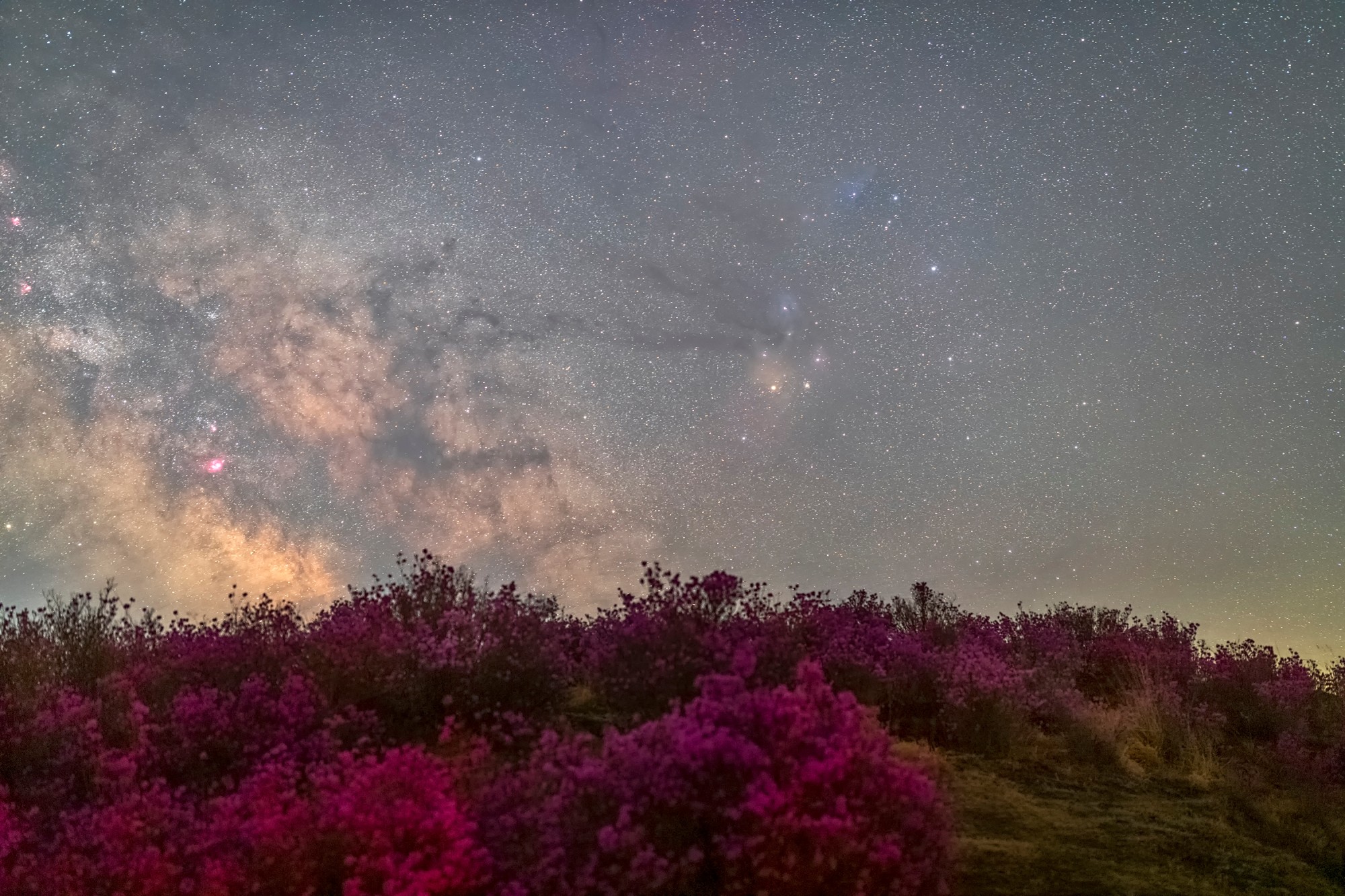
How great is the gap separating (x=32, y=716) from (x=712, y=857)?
18.5 feet

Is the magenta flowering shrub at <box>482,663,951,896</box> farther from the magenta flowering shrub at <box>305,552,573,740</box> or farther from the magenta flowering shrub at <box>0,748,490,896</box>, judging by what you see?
the magenta flowering shrub at <box>305,552,573,740</box>

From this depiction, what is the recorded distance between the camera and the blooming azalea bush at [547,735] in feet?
15.5

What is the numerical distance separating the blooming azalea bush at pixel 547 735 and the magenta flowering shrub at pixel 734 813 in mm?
15

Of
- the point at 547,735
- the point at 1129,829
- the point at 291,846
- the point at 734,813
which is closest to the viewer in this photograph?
the point at 734,813

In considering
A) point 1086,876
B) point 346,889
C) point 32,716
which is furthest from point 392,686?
point 1086,876

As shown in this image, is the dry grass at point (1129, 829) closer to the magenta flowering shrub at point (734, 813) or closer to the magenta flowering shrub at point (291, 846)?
the magenta flowering shrub at point (734, 813)

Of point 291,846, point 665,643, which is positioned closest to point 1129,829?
point 665,643

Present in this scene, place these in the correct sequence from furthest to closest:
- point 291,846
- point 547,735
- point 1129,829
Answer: point 1129,829 → point 547,735 → point 291,846

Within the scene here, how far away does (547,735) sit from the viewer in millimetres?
5629

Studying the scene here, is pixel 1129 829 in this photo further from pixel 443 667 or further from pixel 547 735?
pixel 443 667

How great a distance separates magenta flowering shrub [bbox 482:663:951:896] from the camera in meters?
4.48

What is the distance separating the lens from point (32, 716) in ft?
23.4

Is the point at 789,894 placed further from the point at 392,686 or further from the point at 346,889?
the point at 392,686

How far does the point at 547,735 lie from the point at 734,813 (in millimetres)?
1512
